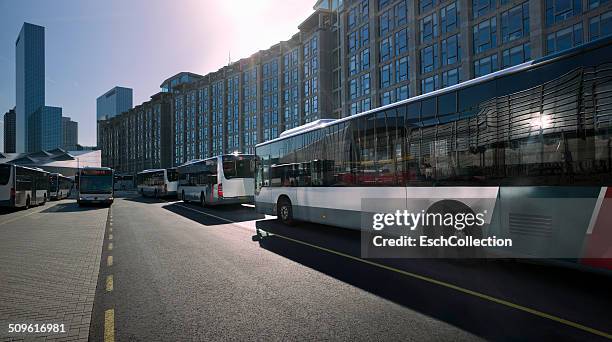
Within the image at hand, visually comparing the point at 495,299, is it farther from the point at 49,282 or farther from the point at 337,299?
the point at 49,282

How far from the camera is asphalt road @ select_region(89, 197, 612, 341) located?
3.68 m

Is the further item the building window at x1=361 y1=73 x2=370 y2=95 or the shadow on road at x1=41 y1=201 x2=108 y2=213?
the building window at x1=361 y1=73 x2=370 y2=95

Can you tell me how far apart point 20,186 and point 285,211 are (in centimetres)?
1971

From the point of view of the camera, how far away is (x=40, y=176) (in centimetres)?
2697

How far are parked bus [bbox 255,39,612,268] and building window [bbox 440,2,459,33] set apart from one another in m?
34.0

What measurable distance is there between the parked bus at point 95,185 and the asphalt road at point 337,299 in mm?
18454

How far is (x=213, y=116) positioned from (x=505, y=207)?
274ft

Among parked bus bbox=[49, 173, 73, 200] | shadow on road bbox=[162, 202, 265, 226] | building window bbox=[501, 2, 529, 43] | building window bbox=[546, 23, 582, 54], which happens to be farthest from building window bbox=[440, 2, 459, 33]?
parked bus bbox=[49, 173, 73, 200]

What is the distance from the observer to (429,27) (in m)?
38.8

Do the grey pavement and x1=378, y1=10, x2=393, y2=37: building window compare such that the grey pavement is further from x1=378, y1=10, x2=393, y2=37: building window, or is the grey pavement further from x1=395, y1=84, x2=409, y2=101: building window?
x1=378, y1=10, x2=393, y2=37: building window

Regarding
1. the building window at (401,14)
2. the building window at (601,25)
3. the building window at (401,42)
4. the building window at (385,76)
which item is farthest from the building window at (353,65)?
the building window at (601,25)

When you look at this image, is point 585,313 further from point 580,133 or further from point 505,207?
point 580,133

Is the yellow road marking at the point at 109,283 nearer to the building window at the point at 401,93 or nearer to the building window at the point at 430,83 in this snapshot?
the building window at the point at 430,83

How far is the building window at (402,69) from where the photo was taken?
41188mm
